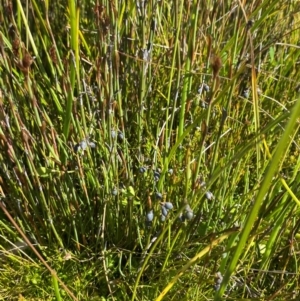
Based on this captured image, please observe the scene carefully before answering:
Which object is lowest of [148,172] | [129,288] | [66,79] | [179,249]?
[129,288]

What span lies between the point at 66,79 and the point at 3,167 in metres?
0.28

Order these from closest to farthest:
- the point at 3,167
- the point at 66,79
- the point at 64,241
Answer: the point at 66,79 → the point at 3,167 → the point at 64,241

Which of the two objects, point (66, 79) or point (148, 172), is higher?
point (66, 79)

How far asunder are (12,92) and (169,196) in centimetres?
45

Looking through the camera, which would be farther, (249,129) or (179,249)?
(249,129)

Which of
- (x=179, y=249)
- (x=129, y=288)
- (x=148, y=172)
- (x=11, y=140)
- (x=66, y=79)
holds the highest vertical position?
(x=66, y=79)

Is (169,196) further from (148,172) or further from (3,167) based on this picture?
(3,167)

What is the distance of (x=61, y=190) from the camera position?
43.0 inches

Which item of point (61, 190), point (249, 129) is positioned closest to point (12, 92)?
point (61, 190)

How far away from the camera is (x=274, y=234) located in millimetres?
976

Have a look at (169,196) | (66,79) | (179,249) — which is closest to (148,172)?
(169,196)

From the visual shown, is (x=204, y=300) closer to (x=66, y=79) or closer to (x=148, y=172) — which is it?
(x=148, y=172)

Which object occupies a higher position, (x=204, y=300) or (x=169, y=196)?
(x=169, y=196)

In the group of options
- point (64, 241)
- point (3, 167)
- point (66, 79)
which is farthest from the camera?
point (64, 241)
